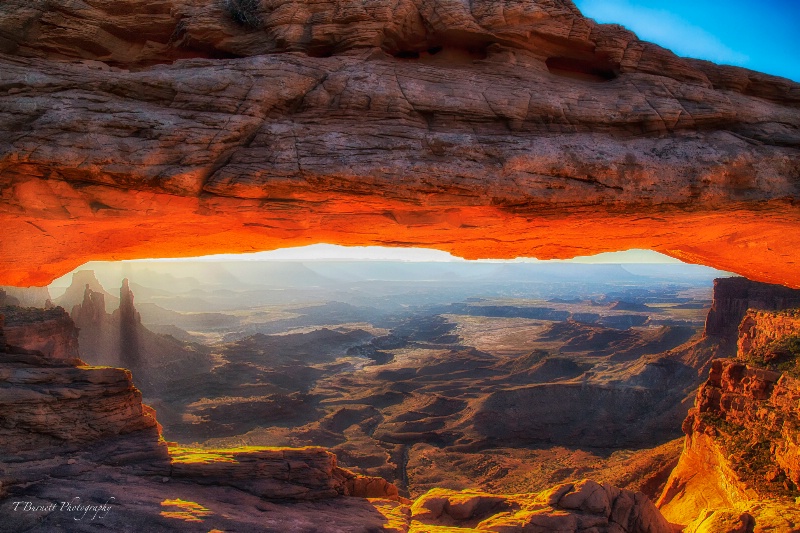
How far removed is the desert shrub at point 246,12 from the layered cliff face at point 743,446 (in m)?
17.2

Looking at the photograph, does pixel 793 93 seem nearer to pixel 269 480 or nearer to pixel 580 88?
pixel 580 88

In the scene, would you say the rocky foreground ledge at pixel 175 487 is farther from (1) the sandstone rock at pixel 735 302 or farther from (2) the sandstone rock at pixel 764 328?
(1) the sandstone rock at pixel 735 302

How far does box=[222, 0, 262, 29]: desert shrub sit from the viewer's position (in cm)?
1121

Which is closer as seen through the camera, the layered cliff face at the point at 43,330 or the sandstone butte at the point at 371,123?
the sandstone butte at the point at 371,123

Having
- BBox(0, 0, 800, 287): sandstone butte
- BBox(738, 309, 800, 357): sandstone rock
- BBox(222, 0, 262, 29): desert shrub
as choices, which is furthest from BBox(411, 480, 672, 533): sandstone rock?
BBox(738, 309, 800, 357): sandstone rock

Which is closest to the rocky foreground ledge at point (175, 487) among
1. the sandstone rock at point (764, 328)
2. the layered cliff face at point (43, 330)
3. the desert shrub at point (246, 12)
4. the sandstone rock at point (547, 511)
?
the sandstone rock at point (547, 511)

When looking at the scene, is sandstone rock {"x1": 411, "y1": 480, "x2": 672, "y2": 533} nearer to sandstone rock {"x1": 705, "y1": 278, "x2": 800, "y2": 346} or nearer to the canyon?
A: the canyon

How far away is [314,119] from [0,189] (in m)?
7.08

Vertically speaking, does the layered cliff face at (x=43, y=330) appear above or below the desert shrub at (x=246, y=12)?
below

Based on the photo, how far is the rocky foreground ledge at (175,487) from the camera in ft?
27.2

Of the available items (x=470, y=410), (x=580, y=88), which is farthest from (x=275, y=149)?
(x=470, y=410)

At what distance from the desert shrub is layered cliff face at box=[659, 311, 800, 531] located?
17.2 m

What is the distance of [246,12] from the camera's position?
11.3 meters

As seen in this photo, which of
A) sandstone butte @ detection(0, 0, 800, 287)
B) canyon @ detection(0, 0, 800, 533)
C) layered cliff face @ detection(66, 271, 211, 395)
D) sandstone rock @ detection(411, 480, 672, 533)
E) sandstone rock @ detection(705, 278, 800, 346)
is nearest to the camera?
canyon @ detection(0, 0, 800, 533)
